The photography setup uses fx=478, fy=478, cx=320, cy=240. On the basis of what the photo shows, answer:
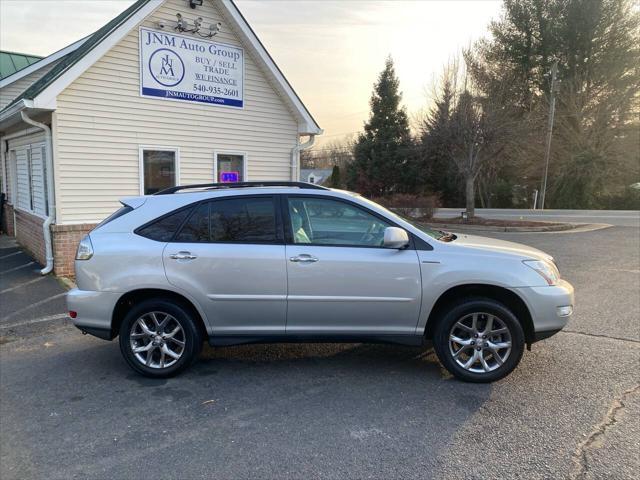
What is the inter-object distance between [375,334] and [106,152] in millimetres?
7021

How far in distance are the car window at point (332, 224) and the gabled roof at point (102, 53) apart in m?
5.99

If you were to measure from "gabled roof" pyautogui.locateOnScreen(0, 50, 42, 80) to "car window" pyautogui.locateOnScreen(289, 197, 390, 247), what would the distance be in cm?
1585

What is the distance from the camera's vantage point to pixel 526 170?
2845 centimetres

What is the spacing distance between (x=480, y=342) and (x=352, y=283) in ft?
4.00

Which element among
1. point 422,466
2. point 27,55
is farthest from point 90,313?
point 27,55

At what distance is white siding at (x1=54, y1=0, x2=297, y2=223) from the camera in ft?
28.1

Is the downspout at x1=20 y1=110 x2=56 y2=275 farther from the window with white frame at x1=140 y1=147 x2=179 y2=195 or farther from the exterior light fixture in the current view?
the exterior light fixture

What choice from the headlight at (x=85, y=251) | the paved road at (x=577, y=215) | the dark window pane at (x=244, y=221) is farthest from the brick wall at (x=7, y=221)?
the paved road at (x=577, y=215)

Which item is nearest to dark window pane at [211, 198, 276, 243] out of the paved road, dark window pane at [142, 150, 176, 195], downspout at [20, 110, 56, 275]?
downspout at [20, 110, 56, 275]

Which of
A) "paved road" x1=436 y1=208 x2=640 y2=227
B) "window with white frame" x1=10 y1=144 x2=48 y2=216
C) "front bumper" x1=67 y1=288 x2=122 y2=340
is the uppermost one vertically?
"window with white frame" x1=10 y1=144 x2=48 y2=216

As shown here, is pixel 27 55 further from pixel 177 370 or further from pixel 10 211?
pixel 177 370

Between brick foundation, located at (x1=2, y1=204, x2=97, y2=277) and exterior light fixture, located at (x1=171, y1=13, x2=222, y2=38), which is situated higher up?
exterior light fixture, located at (x1=171, y1=13, x2=222, y2=38)

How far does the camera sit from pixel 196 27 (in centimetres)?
978

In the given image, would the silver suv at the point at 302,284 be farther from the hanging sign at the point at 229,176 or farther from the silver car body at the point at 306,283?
the hanging sign at the point at 229,176
